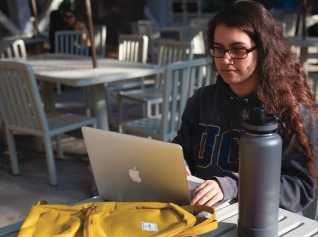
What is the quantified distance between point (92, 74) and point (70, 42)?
2.44 m

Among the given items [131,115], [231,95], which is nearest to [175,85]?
[231,95]

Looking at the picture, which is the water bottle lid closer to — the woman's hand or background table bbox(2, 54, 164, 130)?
the woman's hand

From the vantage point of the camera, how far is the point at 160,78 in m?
4.30

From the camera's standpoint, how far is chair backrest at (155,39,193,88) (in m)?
3.99

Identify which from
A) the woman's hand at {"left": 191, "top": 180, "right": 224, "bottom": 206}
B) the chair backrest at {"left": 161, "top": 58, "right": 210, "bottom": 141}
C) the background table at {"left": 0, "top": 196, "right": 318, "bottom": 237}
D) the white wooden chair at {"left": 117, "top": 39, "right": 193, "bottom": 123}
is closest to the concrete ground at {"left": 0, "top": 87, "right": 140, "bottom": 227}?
the white wooden chair at {"left": 117, "top": 39, "right": 193, "bottom": 123}

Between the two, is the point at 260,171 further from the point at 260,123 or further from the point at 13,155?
the point at 13,155

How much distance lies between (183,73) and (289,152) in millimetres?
1564

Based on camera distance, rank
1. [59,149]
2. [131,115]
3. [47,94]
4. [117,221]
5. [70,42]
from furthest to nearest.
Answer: [70,42] < [131,115] < [47,94] < [59,149] < [117,221]

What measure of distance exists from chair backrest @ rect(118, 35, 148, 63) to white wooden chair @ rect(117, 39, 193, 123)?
13.2 inches

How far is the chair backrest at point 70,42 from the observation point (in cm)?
550

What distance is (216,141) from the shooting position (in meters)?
1.58

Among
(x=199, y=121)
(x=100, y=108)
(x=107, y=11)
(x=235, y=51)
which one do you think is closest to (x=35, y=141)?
(x=100, y=108)

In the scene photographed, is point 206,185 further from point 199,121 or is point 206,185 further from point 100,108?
point 100,108

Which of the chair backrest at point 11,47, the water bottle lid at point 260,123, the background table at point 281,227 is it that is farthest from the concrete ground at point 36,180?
the water bottle lid at point 260,123
